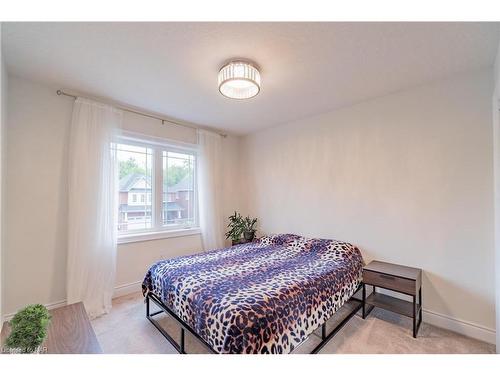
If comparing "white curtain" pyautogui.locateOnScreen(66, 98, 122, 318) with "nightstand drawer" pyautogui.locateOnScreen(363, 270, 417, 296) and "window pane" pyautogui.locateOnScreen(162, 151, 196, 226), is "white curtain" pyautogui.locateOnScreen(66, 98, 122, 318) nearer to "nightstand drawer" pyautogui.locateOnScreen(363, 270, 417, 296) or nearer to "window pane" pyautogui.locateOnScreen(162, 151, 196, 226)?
"window pane" pyautogui.locateOnScreen(162, 151, 196, 226)

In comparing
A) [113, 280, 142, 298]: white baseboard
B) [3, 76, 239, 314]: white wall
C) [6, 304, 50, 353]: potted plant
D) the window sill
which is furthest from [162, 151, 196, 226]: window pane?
[6, 304, 50, 353]: potted plant

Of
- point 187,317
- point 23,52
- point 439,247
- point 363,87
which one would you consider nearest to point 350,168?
point 363,87

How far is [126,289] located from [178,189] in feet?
5.01

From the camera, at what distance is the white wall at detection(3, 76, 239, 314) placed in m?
2.11

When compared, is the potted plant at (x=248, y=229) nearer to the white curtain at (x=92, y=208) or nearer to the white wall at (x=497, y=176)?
the white curtain at (x=92, y=208)

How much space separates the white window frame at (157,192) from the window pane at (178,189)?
0.07 metres

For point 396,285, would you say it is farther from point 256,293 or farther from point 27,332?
point 27,332

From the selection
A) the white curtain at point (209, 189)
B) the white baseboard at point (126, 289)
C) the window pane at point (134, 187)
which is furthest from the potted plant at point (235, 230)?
the white baseboard at point (126, 289)

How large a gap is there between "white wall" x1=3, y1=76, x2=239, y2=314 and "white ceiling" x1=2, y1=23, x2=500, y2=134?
29 centimetres

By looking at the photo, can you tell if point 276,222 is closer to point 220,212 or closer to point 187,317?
point 220,212

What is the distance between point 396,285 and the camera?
203 centimetres

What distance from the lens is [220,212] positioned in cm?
377
